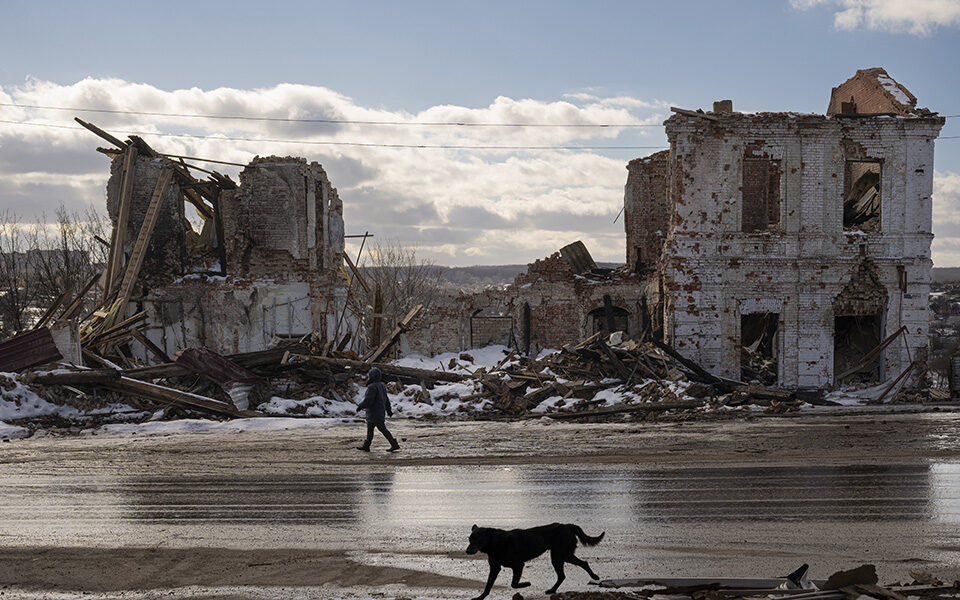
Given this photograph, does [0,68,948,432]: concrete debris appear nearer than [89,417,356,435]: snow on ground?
No

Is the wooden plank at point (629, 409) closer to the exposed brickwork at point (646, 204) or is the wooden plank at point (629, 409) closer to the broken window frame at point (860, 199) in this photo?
the broken window frame at point (860, 199)

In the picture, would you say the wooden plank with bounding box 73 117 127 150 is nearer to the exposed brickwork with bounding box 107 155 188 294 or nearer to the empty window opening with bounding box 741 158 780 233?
the exposed brickwork with bounding box 107 155 188 294

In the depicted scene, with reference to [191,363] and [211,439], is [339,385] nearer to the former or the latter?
[191,363]

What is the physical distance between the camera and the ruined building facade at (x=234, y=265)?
25.0 meters

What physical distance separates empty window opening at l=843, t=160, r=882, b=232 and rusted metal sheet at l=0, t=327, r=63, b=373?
2081 centimetres

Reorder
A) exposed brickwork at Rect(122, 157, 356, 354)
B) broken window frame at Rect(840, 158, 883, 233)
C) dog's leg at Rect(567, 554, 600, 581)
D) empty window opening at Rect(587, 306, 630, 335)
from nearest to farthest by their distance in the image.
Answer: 1. dog's leg at Rect(567, 554, 600, 581)
2. broken window frame at Rect(840, 158, 883, 233)
3. exposed brickwork at Rect(122, 157, 356, 354)
4. empty window opening at Rect(587, 306, 630, 335)

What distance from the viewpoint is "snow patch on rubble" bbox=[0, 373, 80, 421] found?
16953 millimetres

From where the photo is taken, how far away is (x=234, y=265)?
25.3m

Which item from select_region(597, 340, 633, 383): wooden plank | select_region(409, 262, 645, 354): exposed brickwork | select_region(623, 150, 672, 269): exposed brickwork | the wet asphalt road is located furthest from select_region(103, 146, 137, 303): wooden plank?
select_region(623, 150, 672, 269): exposed brickwork

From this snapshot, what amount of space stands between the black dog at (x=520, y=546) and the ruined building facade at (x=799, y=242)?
16866 millimetres

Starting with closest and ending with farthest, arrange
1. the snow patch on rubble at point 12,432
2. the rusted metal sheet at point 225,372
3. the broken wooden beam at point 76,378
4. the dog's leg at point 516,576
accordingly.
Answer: the dog's leg at point 516,576 < the snow patch on rubble at point 12,432 < the broken wooden beam at point 76,378 < the rusted metal sheet at point 225,372

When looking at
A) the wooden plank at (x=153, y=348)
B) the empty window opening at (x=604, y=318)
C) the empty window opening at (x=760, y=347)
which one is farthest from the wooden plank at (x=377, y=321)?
the empty window opening at (x=760, y=347)

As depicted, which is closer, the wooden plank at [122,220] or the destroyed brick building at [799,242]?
the destroyed brick building at [799,242]

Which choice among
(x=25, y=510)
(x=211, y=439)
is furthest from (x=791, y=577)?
(x=211, y=439)
